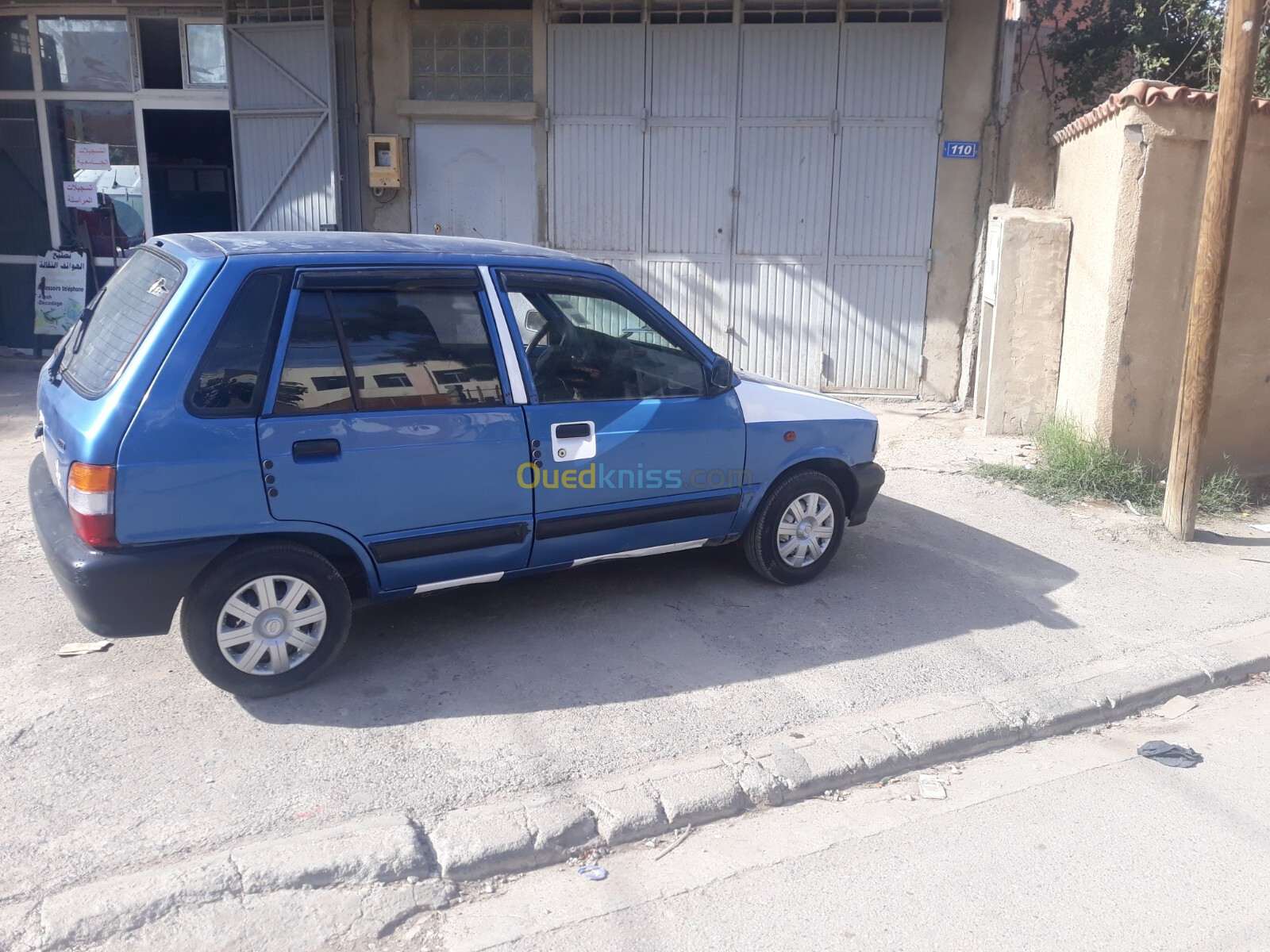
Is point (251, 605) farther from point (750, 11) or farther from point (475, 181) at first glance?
point (750, 11)

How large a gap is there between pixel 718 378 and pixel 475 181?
5.86 metres

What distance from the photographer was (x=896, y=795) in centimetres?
413

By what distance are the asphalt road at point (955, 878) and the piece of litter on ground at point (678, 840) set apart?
29 millimetres

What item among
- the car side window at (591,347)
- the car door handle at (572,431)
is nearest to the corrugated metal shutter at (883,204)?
the car side window at (591,347)

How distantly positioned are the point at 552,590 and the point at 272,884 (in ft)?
8.13

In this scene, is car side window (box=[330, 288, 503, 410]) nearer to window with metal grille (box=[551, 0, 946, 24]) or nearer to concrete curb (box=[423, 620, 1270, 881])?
concrete curb (box=[423, 620, 1270, 881])

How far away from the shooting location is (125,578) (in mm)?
3955

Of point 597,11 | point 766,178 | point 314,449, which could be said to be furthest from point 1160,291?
point 314,449

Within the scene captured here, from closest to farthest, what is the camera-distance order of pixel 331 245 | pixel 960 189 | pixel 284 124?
1. pixel 331 245
2. pixel 960 189
3. pixel 284 124

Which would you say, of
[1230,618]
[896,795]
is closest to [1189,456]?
[1230,618]

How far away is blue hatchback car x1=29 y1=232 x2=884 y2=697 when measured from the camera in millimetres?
4000

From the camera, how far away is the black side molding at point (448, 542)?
14.8ft

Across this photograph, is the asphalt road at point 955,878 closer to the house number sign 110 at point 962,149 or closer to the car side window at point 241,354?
the car side window at point 241,354

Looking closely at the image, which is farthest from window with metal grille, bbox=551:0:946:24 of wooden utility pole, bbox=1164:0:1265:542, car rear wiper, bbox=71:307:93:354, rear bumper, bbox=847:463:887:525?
car rear wiper, bbox=71:307:93:354
